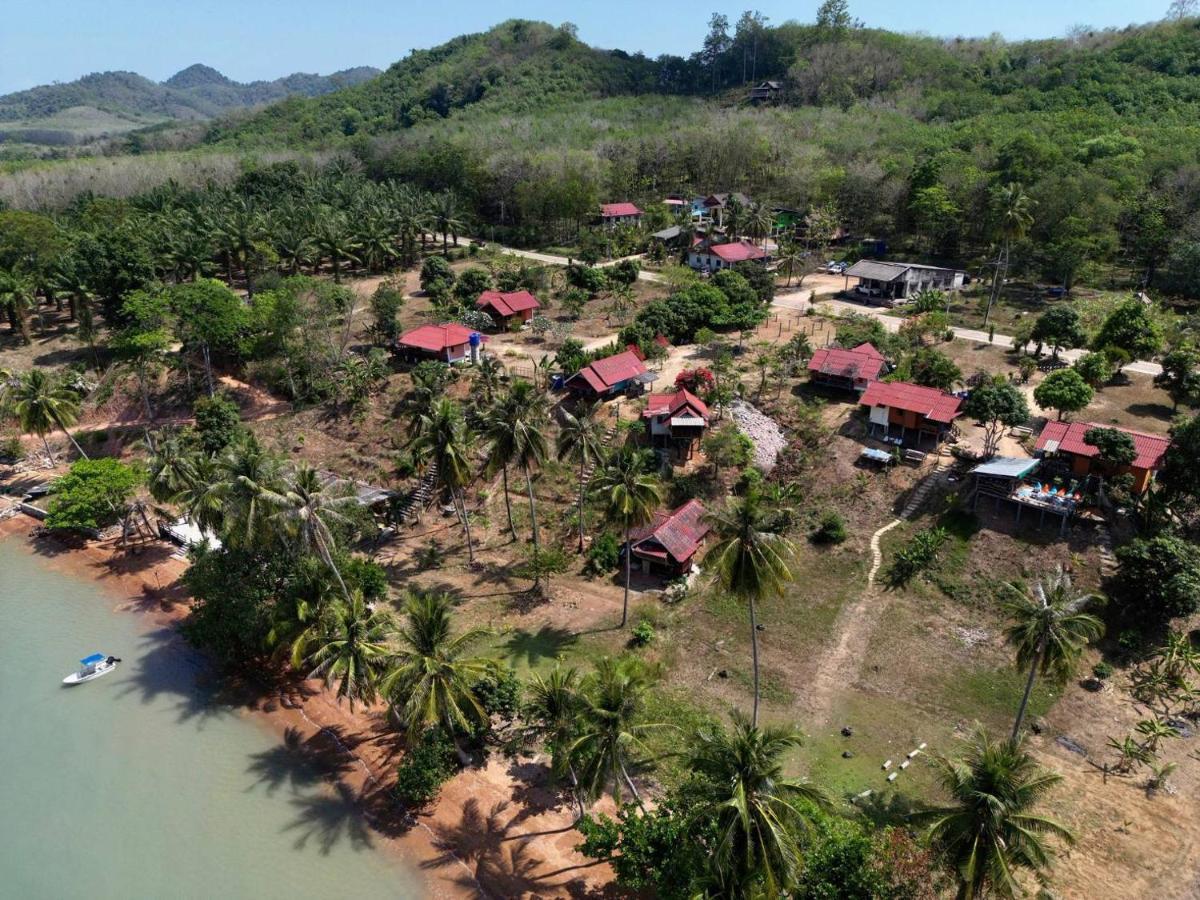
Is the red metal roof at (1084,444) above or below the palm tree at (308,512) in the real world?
below

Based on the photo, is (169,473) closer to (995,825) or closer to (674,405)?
(674,405)

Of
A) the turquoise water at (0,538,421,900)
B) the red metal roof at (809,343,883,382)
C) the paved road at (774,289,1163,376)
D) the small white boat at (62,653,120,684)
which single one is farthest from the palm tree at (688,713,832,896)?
the paved road at (774,289,1163,376)

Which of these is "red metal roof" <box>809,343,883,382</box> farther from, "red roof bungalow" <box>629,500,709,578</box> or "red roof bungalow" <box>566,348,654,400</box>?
"red roof bungalow" <box>629,500,709,578</box>

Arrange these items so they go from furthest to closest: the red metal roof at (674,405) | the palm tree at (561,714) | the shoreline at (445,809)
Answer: the red metal roof at (674,405), the shoreline at (445,809), the palm tree at (561,714)

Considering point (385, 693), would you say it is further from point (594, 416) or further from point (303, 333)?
point (303, 333)

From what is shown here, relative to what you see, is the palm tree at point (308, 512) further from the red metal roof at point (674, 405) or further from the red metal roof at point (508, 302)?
the red metal roof at point (508, 302)

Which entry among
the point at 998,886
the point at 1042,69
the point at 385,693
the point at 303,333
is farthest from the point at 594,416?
the point at 1042,69

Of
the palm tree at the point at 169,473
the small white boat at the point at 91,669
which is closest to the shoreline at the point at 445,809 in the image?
the small white boat at the point at 91,669
